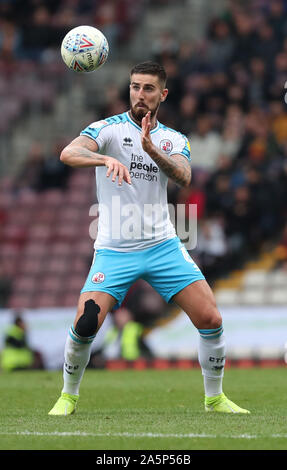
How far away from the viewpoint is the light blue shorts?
884 cm

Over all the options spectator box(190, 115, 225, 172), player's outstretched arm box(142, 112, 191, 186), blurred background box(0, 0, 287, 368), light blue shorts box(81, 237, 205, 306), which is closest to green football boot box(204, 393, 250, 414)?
light blue shorts box(81, 237, 205, 306)

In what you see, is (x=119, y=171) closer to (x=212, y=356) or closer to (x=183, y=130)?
(x=212, y=356)

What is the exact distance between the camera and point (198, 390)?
1233 centimetres

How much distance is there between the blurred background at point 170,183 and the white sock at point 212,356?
9.73m

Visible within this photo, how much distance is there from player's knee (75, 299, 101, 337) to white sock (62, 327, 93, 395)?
4.0 inches

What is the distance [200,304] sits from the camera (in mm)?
8812

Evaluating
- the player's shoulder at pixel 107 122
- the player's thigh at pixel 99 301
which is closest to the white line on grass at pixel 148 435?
the player's thigh at pixel 99 301

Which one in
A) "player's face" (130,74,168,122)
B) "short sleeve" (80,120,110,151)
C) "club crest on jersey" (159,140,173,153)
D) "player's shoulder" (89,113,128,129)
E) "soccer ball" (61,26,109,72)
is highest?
"soccer ball" (61,26,109,72)

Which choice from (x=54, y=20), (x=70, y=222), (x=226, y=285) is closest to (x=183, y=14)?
(x=54, y=20)

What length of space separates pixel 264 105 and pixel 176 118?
2020 millimetres

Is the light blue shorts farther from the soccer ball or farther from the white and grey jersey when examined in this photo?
the soccer ball

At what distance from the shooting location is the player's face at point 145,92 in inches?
352

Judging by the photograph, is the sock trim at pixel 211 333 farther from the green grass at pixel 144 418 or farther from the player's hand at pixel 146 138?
the player's hand at pixel 146 138

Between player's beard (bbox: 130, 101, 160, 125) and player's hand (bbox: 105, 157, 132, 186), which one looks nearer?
player's hand (bbox: 105, 157, 132, 186)
